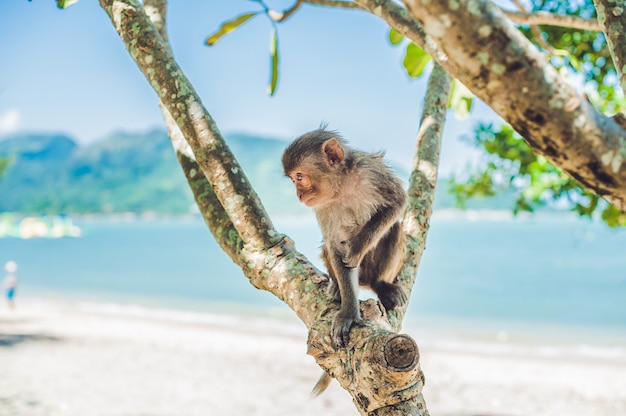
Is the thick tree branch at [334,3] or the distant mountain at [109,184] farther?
the distant mountain at [109,184]

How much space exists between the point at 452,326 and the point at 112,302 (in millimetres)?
19005

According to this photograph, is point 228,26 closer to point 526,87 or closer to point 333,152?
point 333,152

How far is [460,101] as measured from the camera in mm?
4566

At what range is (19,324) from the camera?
18.7m

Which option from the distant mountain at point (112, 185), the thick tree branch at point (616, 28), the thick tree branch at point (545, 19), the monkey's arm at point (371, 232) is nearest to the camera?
the thick tree branch at point (616, 28)

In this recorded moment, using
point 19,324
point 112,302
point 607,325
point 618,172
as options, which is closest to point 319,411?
point 618,172

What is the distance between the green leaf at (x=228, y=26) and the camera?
3924 millimetres

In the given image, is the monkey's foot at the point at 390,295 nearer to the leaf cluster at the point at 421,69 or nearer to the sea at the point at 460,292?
the leaf cluster at the point at 421,69

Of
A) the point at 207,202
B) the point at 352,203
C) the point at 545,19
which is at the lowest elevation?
the point at 207,202

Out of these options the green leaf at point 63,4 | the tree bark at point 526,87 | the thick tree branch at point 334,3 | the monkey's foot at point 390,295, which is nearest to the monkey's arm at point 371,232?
the monkey's foot at point 390,295

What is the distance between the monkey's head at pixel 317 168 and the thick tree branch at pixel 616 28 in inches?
65.9

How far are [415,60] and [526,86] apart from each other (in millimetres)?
3265

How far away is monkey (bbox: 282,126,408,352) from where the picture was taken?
3156 mm

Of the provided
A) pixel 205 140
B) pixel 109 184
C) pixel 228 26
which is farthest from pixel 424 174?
pixel 109 184
